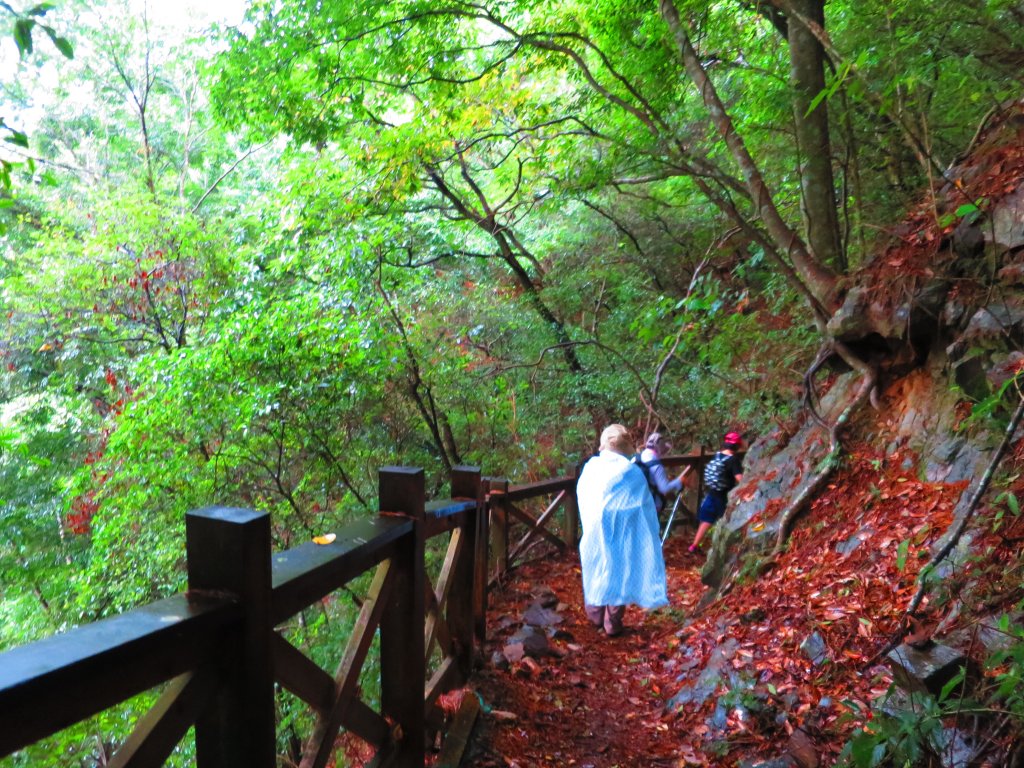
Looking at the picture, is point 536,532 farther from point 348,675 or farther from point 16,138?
point 16,138

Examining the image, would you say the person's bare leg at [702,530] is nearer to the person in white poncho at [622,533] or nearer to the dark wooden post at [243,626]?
the person in white poncho at [622,533]

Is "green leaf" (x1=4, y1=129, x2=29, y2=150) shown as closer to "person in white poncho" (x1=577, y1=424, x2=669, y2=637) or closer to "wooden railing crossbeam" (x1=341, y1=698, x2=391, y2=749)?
"wooden railing crossbeam" (x1=341, y1=698, x2=391, y2=749)

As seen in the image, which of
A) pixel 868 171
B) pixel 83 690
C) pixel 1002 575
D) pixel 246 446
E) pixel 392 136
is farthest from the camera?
pixel 392 136

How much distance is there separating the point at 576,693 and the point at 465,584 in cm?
131

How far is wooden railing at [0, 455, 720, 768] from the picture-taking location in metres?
1.25

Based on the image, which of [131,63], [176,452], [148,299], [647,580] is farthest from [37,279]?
[647,580]

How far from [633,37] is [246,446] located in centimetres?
674

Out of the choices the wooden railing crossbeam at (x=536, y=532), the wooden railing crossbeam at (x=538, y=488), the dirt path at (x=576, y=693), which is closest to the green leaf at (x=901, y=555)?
the dirt path at (x=576, y=693)

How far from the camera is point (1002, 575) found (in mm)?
3373

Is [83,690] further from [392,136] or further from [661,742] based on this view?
[392,136]

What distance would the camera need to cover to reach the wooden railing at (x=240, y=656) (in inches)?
→ 49.3

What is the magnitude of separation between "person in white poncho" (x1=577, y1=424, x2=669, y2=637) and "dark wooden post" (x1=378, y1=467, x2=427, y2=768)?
2.80 meters

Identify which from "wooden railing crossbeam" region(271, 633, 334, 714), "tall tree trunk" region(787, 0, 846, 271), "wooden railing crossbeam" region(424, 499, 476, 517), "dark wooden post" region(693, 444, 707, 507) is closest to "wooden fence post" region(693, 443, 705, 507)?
"dark wooden post" region(693, 444, 707, 507)

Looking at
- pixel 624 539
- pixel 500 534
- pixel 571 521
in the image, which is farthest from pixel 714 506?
pixel 500 534
